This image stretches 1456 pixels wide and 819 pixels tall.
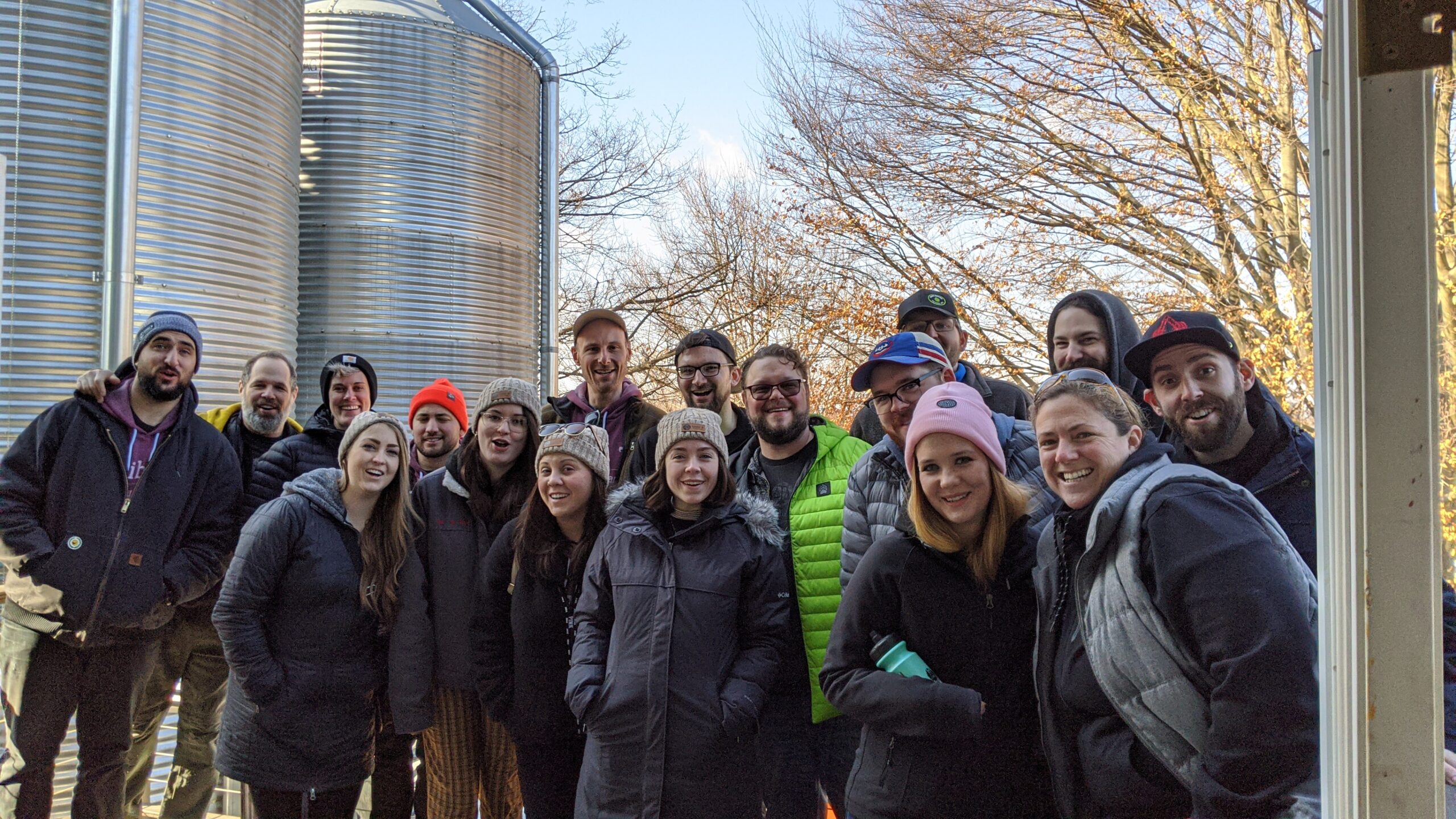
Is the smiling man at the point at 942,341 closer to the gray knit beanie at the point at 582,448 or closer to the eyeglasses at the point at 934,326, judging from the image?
the eyeglasses at the point at 934,326

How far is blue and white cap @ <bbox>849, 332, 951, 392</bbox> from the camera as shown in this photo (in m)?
3.49

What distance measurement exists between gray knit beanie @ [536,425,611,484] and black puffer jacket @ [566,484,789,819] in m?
0.35

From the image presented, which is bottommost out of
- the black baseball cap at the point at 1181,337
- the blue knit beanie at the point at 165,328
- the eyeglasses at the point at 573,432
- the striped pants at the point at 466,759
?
the striped pants at the point at 466,759

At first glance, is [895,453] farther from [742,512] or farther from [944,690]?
[944,690]

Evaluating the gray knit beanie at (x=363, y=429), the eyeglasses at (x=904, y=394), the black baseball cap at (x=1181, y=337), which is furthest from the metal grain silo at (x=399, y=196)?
the black baseball cap at (x=1181, y=337)

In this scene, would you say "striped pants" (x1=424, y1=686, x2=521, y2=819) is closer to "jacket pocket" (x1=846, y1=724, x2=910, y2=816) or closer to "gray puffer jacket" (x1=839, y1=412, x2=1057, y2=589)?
"gray puffer jacket" (x1=839, y1=412, x2=1057, y2=589)

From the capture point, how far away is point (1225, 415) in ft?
9.22

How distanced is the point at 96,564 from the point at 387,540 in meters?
1.28

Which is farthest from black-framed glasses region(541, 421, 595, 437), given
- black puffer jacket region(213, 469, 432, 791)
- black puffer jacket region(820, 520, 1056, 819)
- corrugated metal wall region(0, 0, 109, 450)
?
corrugated metal wall region(0, 0, 109, 450)

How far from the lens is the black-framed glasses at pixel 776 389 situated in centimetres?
377

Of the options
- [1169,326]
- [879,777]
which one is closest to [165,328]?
[879,777]

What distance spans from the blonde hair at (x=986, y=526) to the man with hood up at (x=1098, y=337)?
109cm

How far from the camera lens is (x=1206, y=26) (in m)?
9.96

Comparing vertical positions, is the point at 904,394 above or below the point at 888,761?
above
